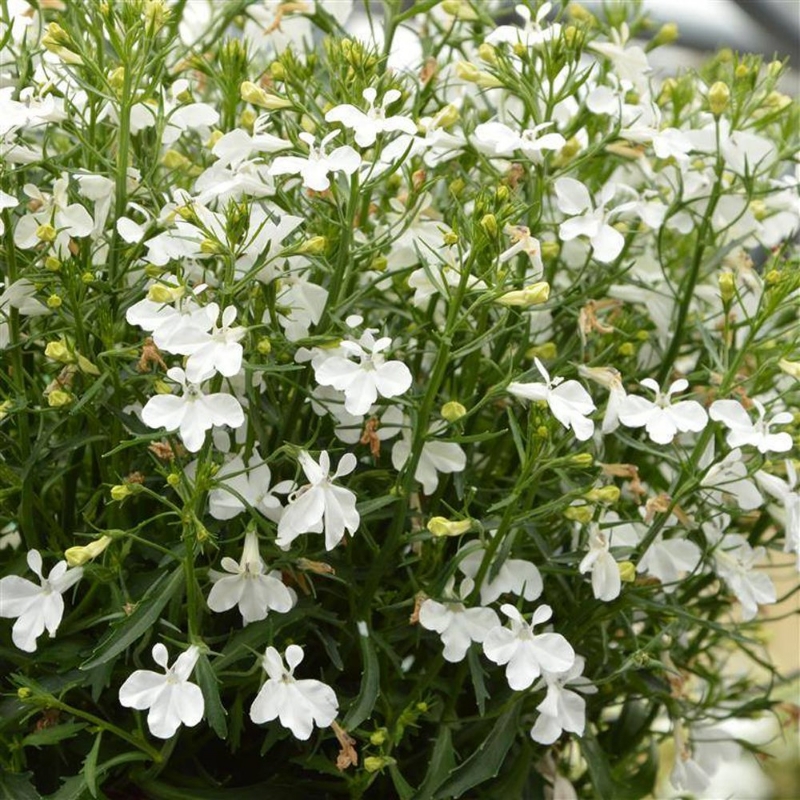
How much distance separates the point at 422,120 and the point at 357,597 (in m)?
0.25

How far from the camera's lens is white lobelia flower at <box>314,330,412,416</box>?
0.59m

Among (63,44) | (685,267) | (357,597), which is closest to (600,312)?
(685,267)

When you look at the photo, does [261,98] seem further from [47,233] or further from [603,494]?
[603,494]

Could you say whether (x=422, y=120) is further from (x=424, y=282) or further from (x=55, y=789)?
(x=55, y=789)

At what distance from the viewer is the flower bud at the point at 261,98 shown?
66 cm

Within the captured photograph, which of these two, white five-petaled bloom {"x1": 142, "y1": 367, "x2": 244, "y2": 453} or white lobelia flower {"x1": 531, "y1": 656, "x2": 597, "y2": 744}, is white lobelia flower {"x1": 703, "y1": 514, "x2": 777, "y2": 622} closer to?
white lobelia flower {"x1": 531, "y1": 656, "x2": 597, "y2": 744}

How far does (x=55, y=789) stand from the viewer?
2.31 feet

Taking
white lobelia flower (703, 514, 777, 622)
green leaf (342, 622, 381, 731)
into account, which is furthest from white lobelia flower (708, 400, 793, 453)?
green leaf (342, 622, 381, 731)

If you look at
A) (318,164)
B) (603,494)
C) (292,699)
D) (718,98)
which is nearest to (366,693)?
(292,699)

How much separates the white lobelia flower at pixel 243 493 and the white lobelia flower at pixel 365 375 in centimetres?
6

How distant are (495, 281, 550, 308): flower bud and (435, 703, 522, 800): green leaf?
22 centimetres

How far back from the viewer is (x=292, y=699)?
61cm

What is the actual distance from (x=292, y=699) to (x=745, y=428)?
25cm

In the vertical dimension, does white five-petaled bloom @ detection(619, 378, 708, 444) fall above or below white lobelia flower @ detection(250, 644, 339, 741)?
above
